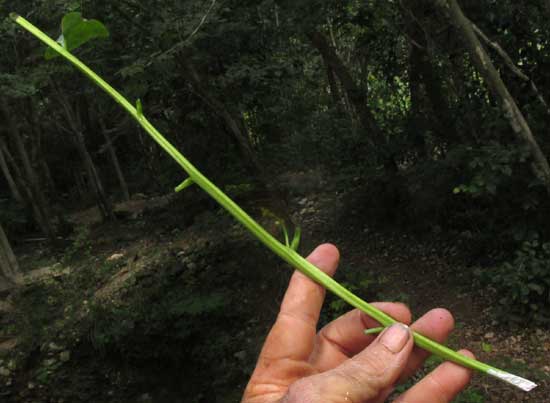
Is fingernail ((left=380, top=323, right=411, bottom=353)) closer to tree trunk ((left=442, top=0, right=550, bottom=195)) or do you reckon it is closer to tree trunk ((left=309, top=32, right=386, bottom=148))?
tree trunk ((left=442, top=0, right=550, bottom=195))

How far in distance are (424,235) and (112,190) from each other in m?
11.2

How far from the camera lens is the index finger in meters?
1.43

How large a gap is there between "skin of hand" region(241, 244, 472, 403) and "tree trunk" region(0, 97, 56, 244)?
8863 millimetres

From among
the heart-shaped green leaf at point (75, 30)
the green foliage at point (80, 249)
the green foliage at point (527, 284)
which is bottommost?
the green foliage at point (527, 284)

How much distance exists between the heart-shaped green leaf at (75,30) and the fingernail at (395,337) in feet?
2.98

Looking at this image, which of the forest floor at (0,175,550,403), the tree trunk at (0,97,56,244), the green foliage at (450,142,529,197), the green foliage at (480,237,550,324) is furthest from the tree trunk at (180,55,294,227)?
the tree trunk at (0,97,56,244)

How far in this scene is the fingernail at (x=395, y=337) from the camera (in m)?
1.18

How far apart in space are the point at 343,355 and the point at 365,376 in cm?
45

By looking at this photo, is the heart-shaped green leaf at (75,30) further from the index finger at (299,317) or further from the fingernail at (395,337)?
the fingernail at (395,337)

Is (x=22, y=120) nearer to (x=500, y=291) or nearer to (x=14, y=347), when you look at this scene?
(x=14, y=347)

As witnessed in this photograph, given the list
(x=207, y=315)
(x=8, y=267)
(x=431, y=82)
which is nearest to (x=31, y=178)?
(x=8, y=267)

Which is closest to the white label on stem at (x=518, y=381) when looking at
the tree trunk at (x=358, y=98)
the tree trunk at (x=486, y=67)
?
the tree trunk at (x=486, y=67)

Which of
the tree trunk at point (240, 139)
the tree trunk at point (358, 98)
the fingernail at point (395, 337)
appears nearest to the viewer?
the fingernail at point (395, 337)

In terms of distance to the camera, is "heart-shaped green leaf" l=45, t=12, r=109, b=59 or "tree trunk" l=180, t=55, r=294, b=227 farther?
"tree trunk" l=180, t=55, r=294, b=227
